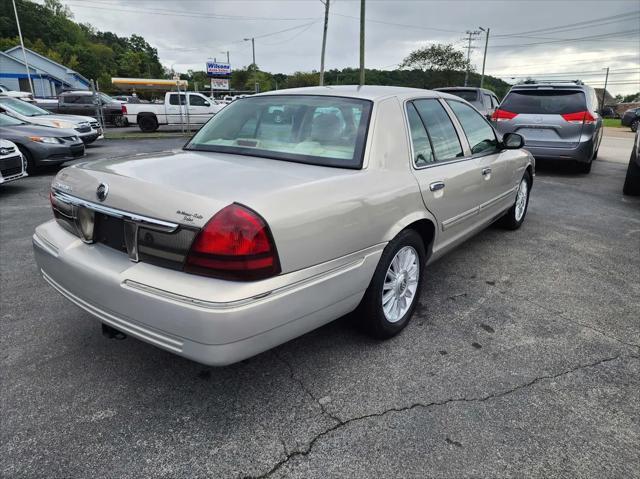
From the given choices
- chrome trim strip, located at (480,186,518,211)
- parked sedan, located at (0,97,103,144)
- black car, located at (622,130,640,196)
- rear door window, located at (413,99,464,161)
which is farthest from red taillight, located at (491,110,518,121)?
parked sedan, located at (0,97,103,144)

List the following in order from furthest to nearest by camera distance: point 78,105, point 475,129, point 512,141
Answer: point 78,105 < point 512,141 < point 475,129

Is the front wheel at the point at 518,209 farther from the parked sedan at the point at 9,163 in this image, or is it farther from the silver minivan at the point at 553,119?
the parked sedan at the point at 9,163

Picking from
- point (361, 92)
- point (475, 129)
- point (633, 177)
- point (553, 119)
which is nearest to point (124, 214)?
point (361, 92)

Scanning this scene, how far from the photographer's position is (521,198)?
5188mm

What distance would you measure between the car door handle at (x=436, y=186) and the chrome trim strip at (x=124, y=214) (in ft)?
5.54

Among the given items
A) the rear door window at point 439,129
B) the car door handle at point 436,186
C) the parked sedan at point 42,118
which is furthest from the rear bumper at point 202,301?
the parked sedan at point 42,118

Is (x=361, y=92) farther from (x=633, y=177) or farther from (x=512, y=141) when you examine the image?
(x=633, y=177)

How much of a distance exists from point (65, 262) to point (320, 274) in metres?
1.32

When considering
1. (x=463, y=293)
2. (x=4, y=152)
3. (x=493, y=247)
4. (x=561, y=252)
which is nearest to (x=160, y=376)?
(x=463, y=293)

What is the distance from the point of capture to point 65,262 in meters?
2.29

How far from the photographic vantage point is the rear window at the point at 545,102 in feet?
27.1

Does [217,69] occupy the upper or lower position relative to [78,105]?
upper

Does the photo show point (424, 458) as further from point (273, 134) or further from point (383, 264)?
point (273, 134)

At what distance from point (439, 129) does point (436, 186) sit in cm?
58
